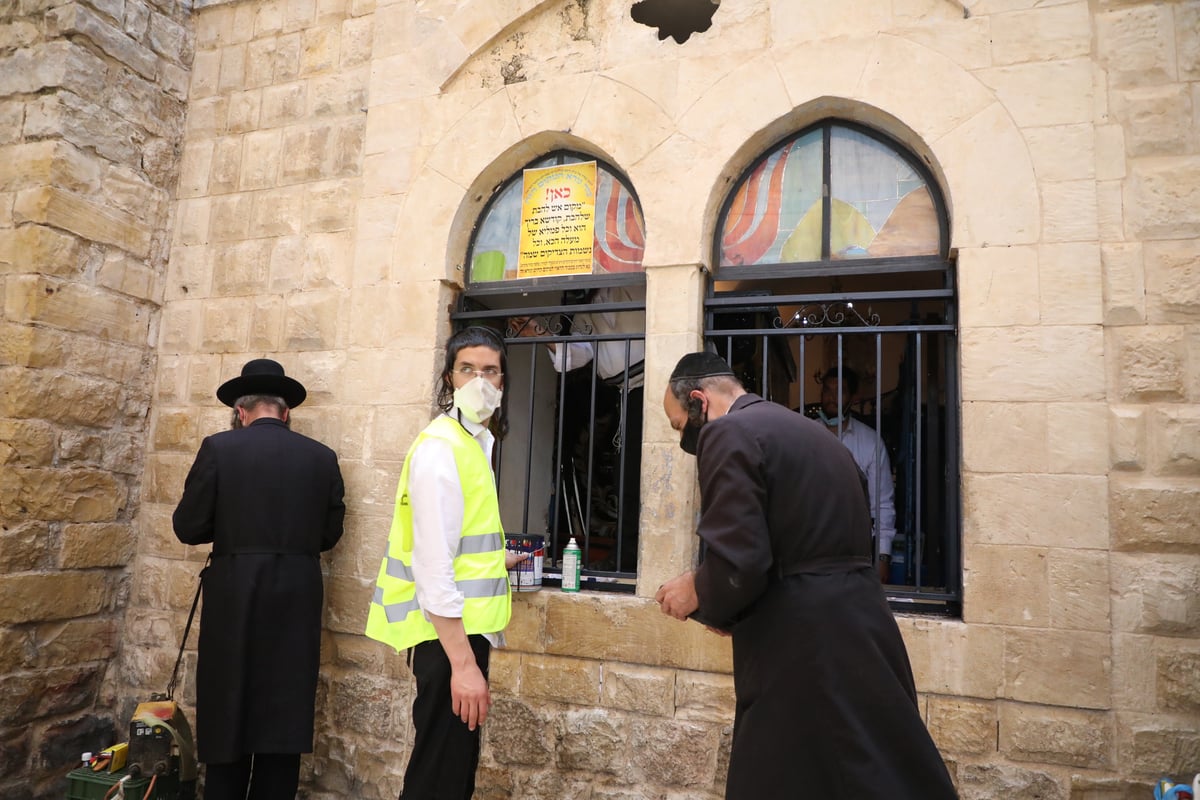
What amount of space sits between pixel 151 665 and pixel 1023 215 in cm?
500

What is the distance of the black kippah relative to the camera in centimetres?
282

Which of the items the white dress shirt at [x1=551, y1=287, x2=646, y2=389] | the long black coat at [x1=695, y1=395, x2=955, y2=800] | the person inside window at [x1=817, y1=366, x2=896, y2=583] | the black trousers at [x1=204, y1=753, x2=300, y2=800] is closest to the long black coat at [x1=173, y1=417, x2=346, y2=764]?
the black trousers at [x1=204, y1=753, x2=300, y2=800]

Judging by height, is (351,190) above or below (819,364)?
above

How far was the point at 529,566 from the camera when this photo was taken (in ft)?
12.6

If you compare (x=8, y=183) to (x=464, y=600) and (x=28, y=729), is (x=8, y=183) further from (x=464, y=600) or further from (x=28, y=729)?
(x=464, y=600)

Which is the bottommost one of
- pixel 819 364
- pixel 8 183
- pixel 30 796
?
pixel 30 796

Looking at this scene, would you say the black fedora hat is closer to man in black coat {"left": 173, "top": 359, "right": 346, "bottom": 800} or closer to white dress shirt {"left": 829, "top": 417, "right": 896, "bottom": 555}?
man in black coat {"left": 173, "top": 359, "right": 346, "bottom": 800}

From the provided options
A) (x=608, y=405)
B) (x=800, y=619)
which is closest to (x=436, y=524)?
(x=800, y=619)

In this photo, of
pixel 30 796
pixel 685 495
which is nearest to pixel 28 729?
pixel 30 796

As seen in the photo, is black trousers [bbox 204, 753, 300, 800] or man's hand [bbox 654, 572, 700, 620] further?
black trousers [bbox 204, 753, 300, 800]

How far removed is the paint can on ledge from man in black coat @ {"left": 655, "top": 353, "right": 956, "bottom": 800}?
137 centimetres

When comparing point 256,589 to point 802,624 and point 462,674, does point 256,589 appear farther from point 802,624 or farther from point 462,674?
point 802,624

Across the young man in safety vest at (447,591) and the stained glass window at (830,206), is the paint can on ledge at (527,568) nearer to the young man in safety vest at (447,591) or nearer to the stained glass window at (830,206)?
the young man in safety vest at (447,591)

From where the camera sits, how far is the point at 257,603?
3615 mm
